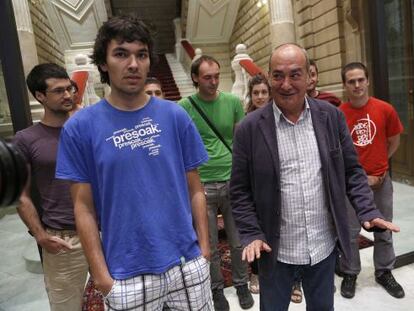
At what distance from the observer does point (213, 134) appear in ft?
8.64

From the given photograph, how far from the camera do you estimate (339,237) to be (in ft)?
5.36

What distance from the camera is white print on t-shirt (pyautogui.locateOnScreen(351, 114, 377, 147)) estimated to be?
2.60 m

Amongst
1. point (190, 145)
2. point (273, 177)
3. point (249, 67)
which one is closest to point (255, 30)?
point (249, 67)

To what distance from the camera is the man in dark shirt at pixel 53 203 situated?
1894mm

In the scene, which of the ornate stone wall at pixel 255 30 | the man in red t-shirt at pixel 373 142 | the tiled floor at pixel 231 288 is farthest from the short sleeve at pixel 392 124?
the ornate stone wall at pixel 255 30

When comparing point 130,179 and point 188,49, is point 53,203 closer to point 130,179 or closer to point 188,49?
point 130,179

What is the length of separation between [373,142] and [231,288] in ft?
5.13

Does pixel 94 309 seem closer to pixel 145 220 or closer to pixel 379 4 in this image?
pixel 145 220

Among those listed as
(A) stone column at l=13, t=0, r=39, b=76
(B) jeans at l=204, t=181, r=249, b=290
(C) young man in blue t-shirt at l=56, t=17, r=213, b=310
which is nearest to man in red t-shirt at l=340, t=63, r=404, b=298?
(B) jeans at l=204, t=181, r=249, b=290

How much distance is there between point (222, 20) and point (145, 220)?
42.1 feet

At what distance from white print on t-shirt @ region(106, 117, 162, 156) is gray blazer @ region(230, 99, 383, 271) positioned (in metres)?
0.48

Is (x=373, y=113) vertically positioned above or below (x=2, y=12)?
below

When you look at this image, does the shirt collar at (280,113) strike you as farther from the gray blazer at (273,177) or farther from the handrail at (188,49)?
the handrail at (188,49)

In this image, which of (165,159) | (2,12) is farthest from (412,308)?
(2,12)
